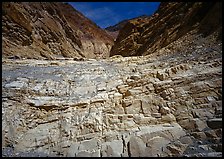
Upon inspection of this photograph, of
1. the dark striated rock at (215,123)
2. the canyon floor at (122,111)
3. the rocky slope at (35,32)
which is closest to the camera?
the dark striated rock at (215,123)

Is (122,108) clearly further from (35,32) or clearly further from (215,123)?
(35,32)

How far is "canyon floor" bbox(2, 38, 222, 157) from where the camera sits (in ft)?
23.1

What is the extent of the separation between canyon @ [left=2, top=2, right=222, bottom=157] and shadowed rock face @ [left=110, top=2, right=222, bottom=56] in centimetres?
108

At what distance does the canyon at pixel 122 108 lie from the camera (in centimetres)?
707

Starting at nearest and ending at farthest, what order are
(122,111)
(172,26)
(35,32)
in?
(122,111)
(172,26)
(35,32)

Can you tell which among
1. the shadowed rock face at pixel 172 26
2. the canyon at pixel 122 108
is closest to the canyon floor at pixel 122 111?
the canyon at pixel 122 108

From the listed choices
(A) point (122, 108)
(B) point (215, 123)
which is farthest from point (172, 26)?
(B) point (215, 123)

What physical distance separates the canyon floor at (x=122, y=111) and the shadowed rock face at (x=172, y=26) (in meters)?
2.39

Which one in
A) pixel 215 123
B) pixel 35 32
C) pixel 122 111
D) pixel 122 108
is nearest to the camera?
pixel 215 123

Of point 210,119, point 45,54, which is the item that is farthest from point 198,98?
point 45,54

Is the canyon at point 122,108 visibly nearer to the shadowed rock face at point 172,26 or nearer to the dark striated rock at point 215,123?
the dark striated rock at point 215,123

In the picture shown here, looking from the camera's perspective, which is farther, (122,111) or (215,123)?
(122,111)

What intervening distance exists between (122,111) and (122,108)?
14 cm

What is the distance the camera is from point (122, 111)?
8.20 metres
